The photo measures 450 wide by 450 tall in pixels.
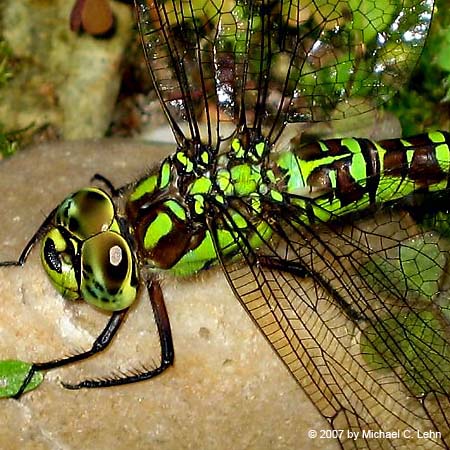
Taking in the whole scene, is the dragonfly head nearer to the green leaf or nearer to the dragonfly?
the dragonfly

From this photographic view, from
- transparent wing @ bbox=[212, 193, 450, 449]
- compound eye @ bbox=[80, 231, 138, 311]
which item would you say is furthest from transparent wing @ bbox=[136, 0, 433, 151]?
compound eye @ bbox=[80, 231, 138, 311]

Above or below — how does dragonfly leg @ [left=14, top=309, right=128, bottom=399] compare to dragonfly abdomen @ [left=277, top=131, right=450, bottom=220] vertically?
below

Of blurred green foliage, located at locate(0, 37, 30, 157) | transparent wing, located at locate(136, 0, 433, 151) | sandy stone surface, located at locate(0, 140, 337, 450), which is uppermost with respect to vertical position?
transparent wing, located at locate(136, 0, 433, 151)

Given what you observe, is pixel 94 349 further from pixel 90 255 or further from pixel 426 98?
pixel 426 98

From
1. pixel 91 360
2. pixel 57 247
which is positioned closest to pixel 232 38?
pixel 57 247

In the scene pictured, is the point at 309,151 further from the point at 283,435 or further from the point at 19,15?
the point at 19,15

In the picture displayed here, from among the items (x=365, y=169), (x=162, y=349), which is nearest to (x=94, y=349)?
(x=162, y=349)

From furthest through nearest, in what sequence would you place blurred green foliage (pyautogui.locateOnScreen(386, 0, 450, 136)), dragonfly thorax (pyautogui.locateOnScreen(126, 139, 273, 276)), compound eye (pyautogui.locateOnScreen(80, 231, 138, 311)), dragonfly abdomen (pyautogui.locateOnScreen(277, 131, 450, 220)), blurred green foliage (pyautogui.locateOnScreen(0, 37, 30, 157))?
blurred green foliage (pyautogui.locateOnScreen(0, 37, 30, 157)) → blurred green foliage (pyautogui.locateOnScreen(386, 0, 450, 136)) → dragonfly abdomen (pyautogui.locateOnScreen(277, 131, 450, 220)) → dragonfly thorax (pyautogui.locateOnScreen(126, 139, 273, 276)) → compound eye (pyautogui.locateOnScreen(80, 231, 138, 311))
